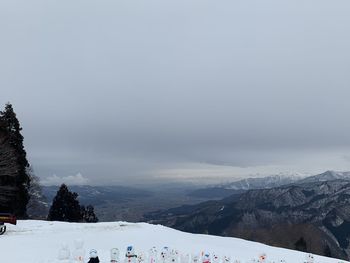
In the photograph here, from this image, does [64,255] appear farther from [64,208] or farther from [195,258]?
[64,208]

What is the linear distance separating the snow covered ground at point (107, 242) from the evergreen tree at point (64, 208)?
98.4 ft

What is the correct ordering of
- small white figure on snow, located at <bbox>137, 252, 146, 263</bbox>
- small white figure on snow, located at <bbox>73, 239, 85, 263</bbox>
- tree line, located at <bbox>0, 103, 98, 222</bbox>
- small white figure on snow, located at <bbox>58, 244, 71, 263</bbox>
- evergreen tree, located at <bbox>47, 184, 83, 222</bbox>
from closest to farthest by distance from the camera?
1. small white figure on snow, located at <bbox>73, 239, 85, 263</bbox>
2. small white figure on snow, located at <bbox>58, 244, 71, 263</bbox>
3. small white figure on snow, located at <bbox>137, 252, 146, 263</bbox>
4. tree line, located at <bbox>0, 103, 98, 222</bbox>
5. evergreen tree, located at <bbox>47, 184, 83, 222</bbox>

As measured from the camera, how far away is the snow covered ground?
882 inches

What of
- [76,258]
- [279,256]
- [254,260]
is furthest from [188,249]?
[76,258]

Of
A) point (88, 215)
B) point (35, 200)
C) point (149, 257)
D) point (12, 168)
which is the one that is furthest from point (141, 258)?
point (35, 200)

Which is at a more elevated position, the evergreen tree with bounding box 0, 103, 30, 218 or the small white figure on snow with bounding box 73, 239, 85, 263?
the evergreen tree with bounding box 0, 103, 30, 218

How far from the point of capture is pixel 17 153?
48.3 metres

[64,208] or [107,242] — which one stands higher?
[107,242]

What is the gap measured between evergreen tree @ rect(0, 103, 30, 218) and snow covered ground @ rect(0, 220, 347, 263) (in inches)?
582

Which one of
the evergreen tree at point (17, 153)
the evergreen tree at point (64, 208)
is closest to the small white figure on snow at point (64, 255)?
the evergreen tree at point (17, 153)

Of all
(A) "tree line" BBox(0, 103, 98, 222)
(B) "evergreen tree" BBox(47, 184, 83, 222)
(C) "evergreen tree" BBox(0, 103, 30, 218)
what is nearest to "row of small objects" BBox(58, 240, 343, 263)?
(A) "tree line" BBox(0, 103, 98, 222)

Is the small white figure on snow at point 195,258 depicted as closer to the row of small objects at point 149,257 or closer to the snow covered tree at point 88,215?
the row of small objects at point 149,257

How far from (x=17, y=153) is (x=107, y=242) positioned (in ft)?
84.5

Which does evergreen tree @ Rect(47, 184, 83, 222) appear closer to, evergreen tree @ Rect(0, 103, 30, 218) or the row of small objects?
evergreen tree @ Rect(0, 103, 30, 218)
